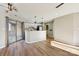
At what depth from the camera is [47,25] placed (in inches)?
326

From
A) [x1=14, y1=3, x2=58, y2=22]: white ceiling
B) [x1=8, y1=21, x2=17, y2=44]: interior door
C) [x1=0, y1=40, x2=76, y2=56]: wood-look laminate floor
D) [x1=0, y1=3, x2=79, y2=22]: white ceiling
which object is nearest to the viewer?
[x1=14, y1=3, x2=58, y2=22]: white ceiling

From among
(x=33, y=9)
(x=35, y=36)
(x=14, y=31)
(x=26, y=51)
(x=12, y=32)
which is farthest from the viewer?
(x=35, y=36)

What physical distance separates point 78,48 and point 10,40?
12.3ft

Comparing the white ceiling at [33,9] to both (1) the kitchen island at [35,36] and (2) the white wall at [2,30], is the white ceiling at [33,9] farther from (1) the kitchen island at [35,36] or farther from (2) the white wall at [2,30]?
(1) the kitchen island at [35,36]

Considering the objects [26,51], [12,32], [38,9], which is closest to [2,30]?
[12,32]

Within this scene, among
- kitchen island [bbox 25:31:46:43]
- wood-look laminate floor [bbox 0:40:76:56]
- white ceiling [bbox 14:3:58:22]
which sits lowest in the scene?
wood-look laminate floor [bbox 0:40:76:56]

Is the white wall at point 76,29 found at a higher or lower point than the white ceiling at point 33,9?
lower

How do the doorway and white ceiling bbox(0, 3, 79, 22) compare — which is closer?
white ceiling bbox(0, 3, 79, 22)

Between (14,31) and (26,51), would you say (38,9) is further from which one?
(26,51)

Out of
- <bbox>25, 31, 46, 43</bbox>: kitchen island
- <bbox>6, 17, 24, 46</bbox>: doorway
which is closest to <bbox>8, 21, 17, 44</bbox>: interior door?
<bbox>6, 17, 24, 46</bbox>: doorway

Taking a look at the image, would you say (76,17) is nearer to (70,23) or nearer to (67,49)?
(70,23)

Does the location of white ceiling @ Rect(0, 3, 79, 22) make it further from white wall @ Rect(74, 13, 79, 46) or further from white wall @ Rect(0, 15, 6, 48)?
white wall @ Rect(0, 15, 6, 48)

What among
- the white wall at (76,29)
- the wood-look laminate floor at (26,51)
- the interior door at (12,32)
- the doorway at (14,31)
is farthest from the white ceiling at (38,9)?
the wood-look laminate floor at (26,51)

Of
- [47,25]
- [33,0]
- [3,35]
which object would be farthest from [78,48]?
[47,25]
